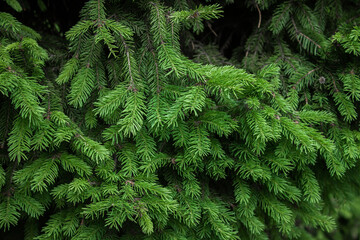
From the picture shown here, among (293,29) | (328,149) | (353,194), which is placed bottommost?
(353,194)

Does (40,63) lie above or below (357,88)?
above

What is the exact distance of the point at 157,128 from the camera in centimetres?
108

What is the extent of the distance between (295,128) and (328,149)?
0.17m

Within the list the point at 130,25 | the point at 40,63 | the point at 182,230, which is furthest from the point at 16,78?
the point at 182,230

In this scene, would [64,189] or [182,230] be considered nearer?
[64,189]

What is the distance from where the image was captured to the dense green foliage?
106 centimetres

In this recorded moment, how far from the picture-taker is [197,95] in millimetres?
1056

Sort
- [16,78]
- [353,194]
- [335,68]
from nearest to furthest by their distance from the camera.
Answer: [16,78] < [335,68] < [353,194]

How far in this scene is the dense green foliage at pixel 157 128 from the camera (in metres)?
1.06

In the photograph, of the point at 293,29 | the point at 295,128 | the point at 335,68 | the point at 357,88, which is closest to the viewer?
the point at 295,128

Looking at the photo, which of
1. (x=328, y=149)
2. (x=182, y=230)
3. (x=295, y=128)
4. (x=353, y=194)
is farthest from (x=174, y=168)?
(x=353, y=194)

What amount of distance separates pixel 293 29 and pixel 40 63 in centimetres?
132

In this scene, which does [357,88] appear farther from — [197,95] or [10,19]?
[10,19]

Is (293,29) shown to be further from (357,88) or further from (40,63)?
(40,63)
